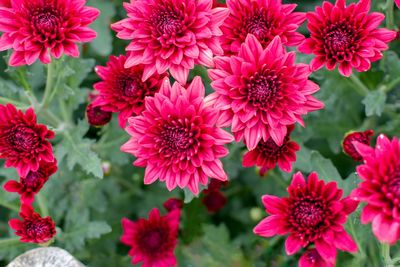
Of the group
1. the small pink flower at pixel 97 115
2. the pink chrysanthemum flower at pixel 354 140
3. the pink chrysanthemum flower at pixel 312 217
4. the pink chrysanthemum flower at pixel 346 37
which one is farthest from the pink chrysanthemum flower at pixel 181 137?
the pink chrysanthemum flower at pixel 354 140

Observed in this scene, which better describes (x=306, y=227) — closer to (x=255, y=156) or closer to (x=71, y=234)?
(x=255, y=156)

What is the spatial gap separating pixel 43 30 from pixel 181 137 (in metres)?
0.71

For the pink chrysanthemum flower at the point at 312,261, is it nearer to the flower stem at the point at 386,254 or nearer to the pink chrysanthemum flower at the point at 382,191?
the flower stem at the point at 386,254

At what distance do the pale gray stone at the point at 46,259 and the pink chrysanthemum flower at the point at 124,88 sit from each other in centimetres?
59

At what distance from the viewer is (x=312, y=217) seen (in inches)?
83.2

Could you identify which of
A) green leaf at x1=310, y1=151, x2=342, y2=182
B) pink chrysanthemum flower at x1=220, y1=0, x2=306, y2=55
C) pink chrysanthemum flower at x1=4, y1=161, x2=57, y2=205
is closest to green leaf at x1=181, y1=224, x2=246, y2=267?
green leaf at x1=310, y1=151, x2=342, y2=182

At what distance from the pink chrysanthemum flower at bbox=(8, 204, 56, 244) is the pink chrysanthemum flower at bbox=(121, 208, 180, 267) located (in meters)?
0.50

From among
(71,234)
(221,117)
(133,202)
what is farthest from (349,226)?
(133,202)

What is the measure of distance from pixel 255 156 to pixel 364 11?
723 mm

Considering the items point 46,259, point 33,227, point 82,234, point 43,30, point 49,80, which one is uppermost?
point 43,30

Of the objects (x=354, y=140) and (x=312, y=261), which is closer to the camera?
(x=312, y=261)

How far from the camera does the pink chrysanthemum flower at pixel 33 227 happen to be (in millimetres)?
2367

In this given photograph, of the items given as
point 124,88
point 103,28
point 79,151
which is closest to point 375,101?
point 124,88

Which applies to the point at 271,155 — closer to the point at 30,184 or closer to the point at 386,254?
the point at 386,254
